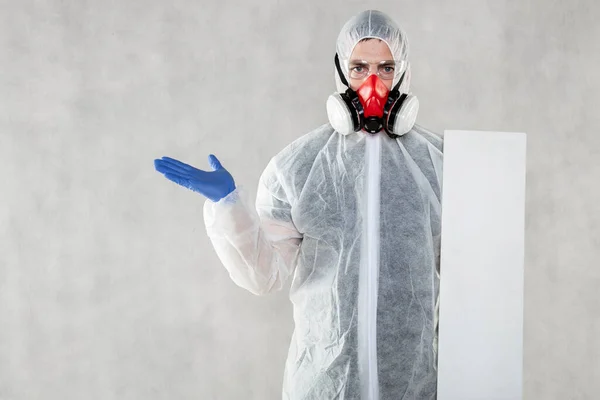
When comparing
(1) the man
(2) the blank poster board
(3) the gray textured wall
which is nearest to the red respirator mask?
(1) the man

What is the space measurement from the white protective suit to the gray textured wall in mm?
673

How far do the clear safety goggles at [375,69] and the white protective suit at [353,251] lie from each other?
38mm

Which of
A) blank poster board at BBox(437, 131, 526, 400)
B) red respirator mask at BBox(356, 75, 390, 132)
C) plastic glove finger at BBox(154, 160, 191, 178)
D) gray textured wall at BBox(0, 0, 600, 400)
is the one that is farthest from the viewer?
gray textured wall at BBox(0, 0, 600, 400)

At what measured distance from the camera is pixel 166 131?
205 centimetres

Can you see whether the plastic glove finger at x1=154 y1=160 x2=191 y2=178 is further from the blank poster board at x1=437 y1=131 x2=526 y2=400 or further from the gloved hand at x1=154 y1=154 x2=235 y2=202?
the blank poster board at x1=437 y1=131 x2=526 y2=400

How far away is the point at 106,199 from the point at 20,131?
353mm

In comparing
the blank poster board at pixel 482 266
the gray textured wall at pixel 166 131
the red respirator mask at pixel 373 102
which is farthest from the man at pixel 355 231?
the gray textured wall at pixel 166 131

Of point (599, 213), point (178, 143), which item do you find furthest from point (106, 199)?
point (599, 213)

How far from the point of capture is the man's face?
1.40 metres

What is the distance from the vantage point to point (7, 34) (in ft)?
6.63

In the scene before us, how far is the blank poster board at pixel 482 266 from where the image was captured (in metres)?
1.05

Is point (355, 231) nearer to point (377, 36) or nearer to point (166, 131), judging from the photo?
point (377, 36)

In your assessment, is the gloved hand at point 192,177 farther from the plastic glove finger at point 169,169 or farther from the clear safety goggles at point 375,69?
the clear safety goggles at point 375,69

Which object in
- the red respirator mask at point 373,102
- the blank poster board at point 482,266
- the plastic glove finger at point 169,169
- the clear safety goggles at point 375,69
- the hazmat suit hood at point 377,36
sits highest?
the hazmat suit hood at point 377,36
